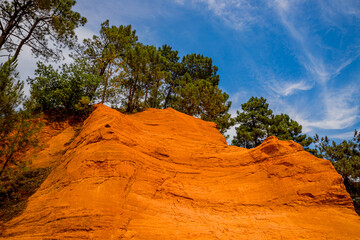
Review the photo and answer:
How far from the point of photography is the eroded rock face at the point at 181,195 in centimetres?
634

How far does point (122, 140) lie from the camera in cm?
890

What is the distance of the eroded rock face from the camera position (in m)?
6.34

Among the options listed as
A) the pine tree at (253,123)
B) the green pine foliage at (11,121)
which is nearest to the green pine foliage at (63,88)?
the green pine foliage at (11,121)

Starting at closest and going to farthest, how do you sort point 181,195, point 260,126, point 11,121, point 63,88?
1. point 181,195
2. point 11,121
3. point 63,88
4. point 260,126

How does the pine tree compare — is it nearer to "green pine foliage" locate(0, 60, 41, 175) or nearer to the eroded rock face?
the eroded rock face

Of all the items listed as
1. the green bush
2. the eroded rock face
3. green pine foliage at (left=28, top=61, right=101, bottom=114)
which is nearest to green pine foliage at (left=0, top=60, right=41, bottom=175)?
the green bush

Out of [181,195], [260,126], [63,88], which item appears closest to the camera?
[181,195]

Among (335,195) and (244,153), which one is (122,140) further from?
(335,195)

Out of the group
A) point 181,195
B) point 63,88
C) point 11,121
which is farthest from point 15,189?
point 63,88

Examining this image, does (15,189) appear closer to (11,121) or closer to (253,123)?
(11,121)

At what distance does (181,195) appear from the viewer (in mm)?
8281

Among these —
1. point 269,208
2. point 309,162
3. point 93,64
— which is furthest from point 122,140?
point 93,64

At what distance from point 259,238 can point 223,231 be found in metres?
1.31

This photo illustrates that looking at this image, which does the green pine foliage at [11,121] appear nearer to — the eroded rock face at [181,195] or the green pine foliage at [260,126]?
the eroded rock face at [181,195]
